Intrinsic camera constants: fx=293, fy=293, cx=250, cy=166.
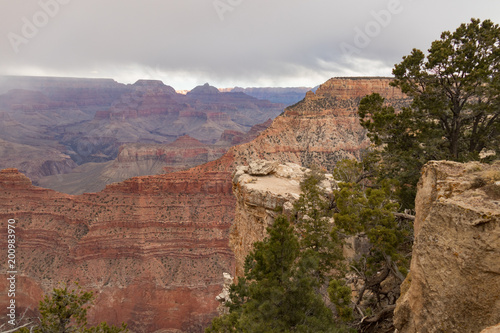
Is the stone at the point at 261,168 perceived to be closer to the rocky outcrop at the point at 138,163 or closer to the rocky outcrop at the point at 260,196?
the rocky outcrop at the point at 260,196

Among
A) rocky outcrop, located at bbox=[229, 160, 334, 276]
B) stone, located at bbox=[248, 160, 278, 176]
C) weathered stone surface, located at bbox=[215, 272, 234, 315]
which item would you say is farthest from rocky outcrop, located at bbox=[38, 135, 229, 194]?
stone, located at bbox=[248, 160, 278, 176]

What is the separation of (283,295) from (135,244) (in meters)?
40.7

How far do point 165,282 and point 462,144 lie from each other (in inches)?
1525

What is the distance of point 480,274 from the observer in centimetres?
413

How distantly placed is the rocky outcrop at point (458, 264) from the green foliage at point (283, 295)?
2904 mm

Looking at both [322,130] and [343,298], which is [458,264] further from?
[322,130]

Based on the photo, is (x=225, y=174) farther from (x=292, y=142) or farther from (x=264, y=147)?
(x=292, y=142)

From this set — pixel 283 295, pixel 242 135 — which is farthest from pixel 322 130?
pixel 242 135

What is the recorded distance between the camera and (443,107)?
38.9 feet

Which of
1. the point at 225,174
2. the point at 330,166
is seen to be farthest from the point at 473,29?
the point at 330,166

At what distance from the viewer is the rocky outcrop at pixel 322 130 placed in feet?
213

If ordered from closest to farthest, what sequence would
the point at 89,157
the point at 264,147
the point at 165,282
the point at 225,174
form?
the point at 165,282
the point at 225,174
the point at 264,147
the point at 89,157

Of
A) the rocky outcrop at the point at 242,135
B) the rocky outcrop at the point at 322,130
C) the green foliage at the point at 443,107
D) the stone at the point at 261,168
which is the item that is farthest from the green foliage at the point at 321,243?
the rocky outcrop at the point at 242,135

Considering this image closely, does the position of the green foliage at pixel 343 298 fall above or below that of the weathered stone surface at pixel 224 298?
above
